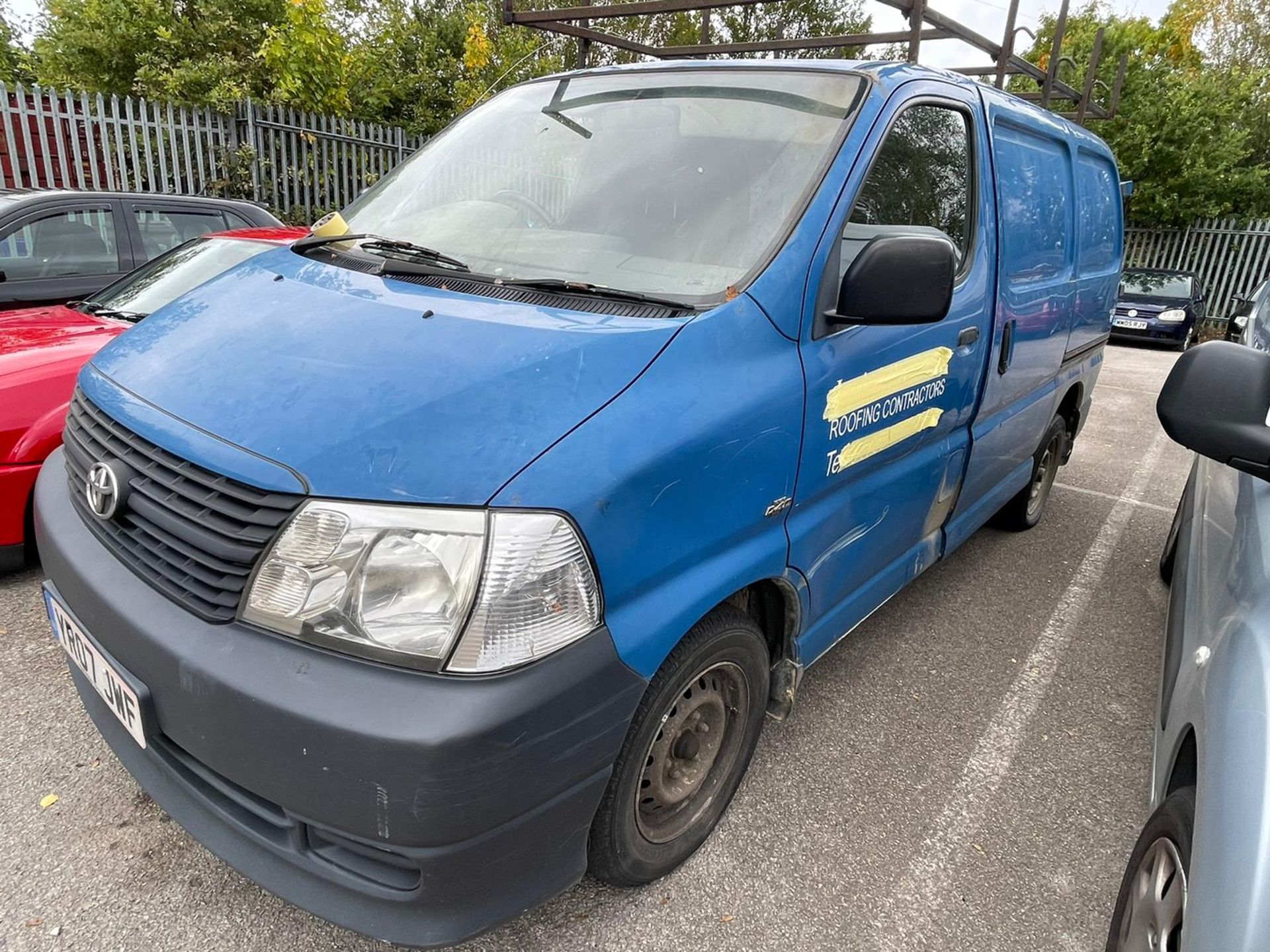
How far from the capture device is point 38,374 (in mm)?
3066

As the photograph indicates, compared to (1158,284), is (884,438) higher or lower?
higher

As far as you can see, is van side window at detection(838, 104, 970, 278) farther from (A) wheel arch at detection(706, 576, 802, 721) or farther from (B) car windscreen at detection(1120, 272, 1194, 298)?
(B) car windscreen at detection(1120, 272, 1194, 298)

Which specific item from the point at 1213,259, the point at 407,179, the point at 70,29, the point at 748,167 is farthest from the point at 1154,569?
the point at 1213,259

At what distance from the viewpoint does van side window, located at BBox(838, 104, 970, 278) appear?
2166 millimetres

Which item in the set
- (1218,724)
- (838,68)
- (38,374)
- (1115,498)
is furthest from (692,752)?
(1115,498)

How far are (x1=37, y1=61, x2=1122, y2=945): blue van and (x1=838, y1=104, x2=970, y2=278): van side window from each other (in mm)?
19

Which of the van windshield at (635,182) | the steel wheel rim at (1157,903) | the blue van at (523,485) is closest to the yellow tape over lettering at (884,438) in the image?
the blue van at (523,485)

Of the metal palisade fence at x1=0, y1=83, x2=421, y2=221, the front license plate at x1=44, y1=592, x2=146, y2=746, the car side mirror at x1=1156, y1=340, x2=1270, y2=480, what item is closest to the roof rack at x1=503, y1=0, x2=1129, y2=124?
the car side mirror at x1=1156, y1=340, x2=1270, y2=480

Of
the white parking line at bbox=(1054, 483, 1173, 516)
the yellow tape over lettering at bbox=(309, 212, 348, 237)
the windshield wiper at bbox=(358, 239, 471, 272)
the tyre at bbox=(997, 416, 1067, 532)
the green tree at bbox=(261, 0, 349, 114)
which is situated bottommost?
the white parking line at bbox=(1054, 483, 1173, 516)

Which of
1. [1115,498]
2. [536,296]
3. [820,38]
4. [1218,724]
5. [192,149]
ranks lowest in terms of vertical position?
[1115,498]

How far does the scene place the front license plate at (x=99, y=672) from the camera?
63.1 inches

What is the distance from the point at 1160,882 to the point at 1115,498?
4.78m

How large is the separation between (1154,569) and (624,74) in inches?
152

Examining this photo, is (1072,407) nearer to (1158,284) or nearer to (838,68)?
(838,68)
